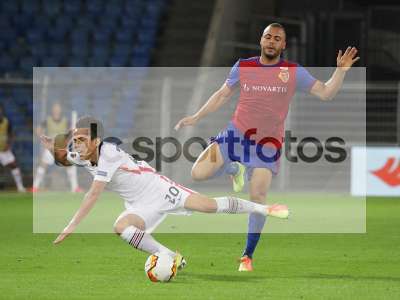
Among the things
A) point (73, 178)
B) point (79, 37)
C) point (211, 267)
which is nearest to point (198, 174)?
point (211, 267)

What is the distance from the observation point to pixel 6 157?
26062 mm

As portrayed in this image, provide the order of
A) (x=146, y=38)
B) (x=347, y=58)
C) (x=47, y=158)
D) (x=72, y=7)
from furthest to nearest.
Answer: (x=72, y=7) → (x=146, y=38) → (x=47, y=158) → (x=347, y=58)

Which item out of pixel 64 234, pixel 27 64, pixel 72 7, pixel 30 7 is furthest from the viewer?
pixel 72 7

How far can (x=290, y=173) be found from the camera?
2798cm

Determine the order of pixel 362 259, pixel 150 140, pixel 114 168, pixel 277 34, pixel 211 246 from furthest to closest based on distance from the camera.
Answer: pixel 150 140 → pixel 211 246 → pixel 362 259 → pixel 277 34 → pixel 114 168

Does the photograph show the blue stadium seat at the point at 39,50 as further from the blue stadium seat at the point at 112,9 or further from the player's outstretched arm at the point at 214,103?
the player's outstretched arm at the point at 214,103

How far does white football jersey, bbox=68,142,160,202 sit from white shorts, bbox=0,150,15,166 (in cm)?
1539

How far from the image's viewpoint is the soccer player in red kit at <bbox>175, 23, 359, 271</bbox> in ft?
38.3

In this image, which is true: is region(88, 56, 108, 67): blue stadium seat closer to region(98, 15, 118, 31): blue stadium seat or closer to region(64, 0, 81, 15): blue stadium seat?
region(98, 15, 118, 31): blue stadium seat

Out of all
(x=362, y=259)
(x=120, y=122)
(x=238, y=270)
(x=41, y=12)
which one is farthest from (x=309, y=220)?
(x=41, y=12)

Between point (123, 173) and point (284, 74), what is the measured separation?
227cm

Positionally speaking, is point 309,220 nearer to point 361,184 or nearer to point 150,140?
point 361,184

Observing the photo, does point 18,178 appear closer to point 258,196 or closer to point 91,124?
point 258,196

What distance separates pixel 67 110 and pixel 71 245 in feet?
47.6
